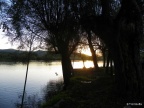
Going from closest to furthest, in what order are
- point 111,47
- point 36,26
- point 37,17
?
point 111,47 < point 37,17 < point 36,26

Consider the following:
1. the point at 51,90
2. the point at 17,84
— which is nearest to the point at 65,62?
the point at 51,90

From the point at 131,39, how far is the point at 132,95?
274cm

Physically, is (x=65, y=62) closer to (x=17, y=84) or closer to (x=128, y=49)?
(x=17, y=84)

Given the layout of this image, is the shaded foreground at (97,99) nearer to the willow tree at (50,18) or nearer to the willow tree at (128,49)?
the willow tree at (128,49)

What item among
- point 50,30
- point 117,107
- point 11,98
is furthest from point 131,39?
point 11,98

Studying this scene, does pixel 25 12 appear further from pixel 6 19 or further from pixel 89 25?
pixel 89 25

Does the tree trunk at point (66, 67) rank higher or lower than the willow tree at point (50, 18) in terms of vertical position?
lower

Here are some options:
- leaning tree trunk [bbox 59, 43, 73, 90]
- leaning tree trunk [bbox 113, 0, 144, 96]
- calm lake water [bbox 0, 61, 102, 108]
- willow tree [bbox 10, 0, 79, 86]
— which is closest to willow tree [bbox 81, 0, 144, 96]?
leaning tree trunk [bbox 113, 0, 144, 96]

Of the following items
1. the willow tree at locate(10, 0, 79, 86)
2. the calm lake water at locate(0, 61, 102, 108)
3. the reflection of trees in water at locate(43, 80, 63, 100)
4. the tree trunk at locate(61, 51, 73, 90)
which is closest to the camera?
the willow tree at locate(10, 0, 79, 86)

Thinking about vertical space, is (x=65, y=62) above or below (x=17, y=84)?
above

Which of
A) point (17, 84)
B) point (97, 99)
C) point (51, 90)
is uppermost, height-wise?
point (97, 99)

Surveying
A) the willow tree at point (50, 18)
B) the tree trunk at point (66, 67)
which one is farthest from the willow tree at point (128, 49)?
the tree trunk at point (66, 67)

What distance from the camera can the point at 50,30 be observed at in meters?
27.1

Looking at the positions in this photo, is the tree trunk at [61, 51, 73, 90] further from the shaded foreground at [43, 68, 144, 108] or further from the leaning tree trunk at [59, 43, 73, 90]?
the shaded foreground at [43, 68, 144, 108]
